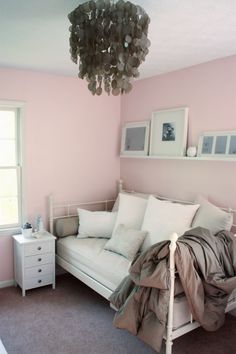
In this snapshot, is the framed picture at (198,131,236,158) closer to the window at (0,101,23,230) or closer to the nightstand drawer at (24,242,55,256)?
the nightstand drawer at (24,242,55,256)

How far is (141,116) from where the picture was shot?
12.6 ft

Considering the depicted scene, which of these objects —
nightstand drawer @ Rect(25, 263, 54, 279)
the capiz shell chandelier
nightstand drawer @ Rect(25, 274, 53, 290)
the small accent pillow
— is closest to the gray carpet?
nightstand drawer @ Rect(25, 274, 53, 290)

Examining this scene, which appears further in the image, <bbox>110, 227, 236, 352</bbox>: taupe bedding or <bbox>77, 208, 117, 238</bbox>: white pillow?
<bbox>77, 208, 117, 238</bbox>: white pillow

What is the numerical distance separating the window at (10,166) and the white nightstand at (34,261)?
0.27 metres

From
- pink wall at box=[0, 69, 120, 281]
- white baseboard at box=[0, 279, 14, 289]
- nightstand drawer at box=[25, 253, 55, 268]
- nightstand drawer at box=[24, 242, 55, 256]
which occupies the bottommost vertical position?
white baseboard at box=[0, 279, 14, 289]

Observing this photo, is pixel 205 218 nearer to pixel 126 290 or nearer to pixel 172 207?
pixel 172 207

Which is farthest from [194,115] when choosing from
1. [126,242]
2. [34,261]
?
[34,261]

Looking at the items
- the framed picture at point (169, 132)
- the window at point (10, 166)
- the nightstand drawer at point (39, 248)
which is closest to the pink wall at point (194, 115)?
the framed picture at point (169, 132)

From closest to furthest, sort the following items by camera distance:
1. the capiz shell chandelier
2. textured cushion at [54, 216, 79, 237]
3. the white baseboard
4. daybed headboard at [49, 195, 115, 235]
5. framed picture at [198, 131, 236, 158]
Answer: the capiz shell chandelier
framed picture at [198, 131, 236, 158]
the white baseboard
textured cushion at [54, 216, 79, 237]
daybed headboard at [49, 195, 115, 235]

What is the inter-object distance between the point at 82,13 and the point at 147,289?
170 cm

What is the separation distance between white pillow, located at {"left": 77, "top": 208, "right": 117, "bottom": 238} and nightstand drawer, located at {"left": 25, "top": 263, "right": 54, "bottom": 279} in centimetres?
45

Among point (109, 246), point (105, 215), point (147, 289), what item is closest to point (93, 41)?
point (147, 289)

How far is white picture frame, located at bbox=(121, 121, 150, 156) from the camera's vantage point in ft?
12.2

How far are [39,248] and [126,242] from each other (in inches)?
37.4
